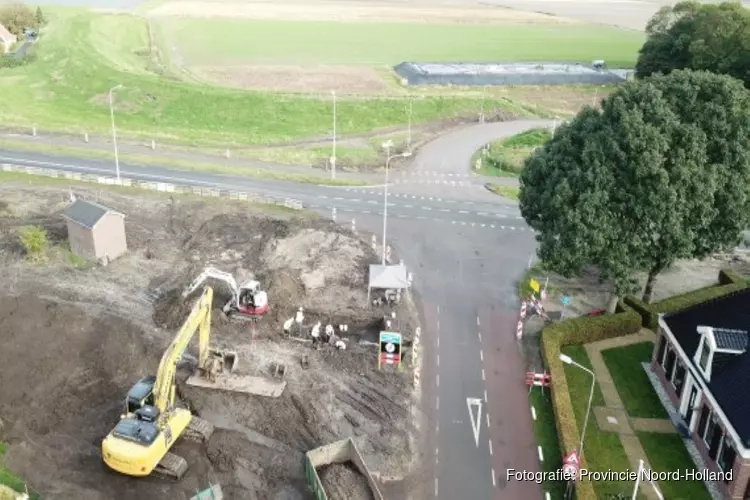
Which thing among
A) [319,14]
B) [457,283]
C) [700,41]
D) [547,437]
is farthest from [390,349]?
[319,14]

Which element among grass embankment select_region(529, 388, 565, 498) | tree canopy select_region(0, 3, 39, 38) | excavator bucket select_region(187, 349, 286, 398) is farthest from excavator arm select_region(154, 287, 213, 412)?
tree canopy select_region(0, 3, 39, 38)

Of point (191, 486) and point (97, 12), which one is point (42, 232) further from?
point (97, 12)

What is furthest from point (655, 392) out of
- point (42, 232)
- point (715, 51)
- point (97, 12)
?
point (97, 12)

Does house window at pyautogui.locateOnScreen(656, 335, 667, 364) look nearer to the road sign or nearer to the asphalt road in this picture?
the asphalt road

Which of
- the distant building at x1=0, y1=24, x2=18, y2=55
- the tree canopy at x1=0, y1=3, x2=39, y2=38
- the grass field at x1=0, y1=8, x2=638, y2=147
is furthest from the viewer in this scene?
the tree canopy at x1=0, y1=3, x2=39, y2=38

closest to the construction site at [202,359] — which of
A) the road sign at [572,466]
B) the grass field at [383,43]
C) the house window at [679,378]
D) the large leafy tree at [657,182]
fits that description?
the road sign at [572,466]

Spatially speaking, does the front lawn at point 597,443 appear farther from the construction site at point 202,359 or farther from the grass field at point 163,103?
the grass field at point 163,103

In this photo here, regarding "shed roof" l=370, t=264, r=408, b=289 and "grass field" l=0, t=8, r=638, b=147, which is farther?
"grass field" l=0, t=8, r=638, b=147
